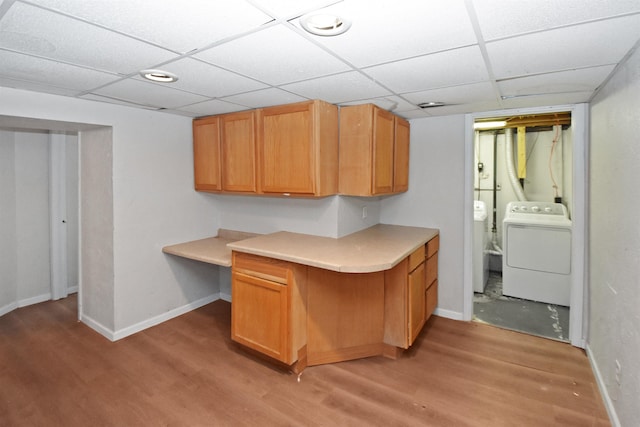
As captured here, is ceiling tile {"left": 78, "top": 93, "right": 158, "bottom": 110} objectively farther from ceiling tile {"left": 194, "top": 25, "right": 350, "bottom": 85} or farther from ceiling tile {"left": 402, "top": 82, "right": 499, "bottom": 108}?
ceiling tile {"left": 402, "top": 82, "right": 499, "bottom": 108}

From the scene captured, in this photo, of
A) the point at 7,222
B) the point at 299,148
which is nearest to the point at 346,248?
the point at 299,148

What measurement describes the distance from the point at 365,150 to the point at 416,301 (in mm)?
1267

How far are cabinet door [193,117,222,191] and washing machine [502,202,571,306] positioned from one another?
3319mm

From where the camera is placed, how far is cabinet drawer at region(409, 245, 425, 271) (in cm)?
251

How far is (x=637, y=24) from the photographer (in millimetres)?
1287

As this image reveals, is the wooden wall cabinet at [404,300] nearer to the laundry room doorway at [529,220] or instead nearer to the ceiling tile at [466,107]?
the laundry room doorway at [529,220]

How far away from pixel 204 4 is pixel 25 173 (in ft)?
11.7

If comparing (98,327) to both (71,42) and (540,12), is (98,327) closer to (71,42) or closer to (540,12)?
(71,42)

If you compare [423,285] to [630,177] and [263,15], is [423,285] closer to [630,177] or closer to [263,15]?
[630,177]

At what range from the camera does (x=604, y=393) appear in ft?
6.73

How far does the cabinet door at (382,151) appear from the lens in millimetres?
2627

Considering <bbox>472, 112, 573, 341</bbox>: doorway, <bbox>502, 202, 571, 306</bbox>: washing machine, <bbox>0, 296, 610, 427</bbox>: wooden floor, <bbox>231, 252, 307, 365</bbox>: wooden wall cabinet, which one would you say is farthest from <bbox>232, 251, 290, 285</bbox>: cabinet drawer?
<bbox>502, 202, 571, 306</bbox>: washing machine

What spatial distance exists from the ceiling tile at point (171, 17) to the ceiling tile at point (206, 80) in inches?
12.2

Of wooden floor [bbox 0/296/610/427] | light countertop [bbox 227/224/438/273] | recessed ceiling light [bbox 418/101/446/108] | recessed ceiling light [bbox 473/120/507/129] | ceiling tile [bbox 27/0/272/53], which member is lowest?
wooden floor [bbox 0/296/610/427]
